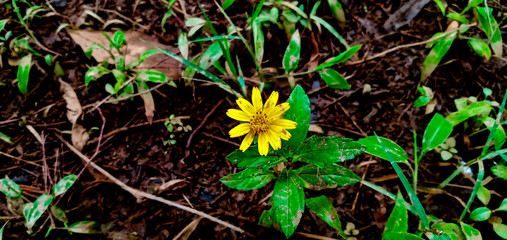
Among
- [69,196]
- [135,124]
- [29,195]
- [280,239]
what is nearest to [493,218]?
[280,239]

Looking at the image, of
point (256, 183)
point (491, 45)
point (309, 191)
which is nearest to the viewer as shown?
point (256, 183)

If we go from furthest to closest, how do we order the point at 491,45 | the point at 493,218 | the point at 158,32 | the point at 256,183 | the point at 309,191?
1. the point at 158,32
2. the point at 491,45
3. the point at 309,191
4. the point at 493,218
5. the point at 256,183

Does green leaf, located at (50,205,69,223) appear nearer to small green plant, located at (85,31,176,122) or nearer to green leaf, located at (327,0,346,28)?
small green plant, located at (85,31,176,122)

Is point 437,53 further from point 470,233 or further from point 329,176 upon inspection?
point 329,176

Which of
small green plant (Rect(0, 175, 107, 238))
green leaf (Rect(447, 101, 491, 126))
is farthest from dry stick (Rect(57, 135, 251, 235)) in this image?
green leaf (Rect(447, 101, 491, 126))

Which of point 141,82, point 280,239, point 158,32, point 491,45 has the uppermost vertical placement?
point 491,45

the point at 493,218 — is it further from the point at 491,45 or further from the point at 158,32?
the point at 158,32
